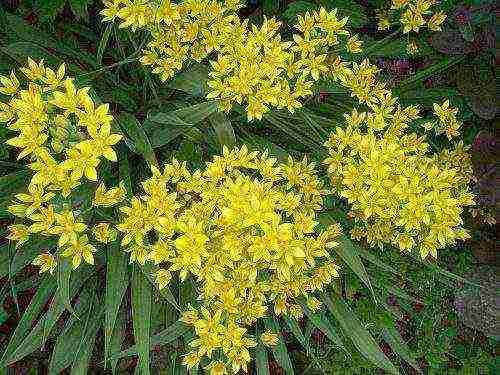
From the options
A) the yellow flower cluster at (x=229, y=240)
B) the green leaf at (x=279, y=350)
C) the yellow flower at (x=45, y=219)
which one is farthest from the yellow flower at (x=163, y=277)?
the green leaf at (x=279, y=350)

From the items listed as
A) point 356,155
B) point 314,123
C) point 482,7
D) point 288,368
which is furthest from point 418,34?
point 288,368

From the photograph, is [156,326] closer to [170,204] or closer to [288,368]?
[288,368]

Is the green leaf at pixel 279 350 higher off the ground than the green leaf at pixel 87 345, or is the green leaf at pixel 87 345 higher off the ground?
the green leaf at pixel 87 345

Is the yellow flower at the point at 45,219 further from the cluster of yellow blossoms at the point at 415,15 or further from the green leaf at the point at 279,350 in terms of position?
the cluster of yellow blossoms at the point at 415,15

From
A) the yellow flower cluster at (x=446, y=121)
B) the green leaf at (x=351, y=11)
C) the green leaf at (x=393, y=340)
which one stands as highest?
the green leaf at (x=351, y=11)

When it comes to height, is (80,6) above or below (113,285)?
above

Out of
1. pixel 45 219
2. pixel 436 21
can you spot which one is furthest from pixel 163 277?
pixel 436 21

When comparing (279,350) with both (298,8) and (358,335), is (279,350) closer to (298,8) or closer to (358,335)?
(358,335)
